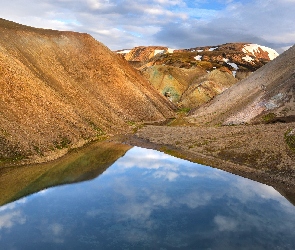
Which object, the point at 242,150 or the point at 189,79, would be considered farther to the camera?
the point at 189,79

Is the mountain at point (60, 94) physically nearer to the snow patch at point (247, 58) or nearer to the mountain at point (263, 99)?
the mountain at point (263, 99)

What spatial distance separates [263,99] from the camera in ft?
180

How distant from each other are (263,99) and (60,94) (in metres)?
32.8

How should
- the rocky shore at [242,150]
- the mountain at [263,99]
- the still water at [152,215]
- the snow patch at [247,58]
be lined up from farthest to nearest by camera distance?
the snow patch at [247,58] → the mountain at [263,99] → the rocky shore at [242,150] → the still water at [152,215]

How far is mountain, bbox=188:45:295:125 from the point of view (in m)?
49.4

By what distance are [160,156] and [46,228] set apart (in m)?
21.1

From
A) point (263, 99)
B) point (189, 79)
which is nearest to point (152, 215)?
point (263, 99)

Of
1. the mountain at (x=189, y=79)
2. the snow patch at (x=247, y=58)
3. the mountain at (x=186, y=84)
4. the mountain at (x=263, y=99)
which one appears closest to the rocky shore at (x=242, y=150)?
the mountain at (x=263, y=99)

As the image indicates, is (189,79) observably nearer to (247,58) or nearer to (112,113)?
(247,58)

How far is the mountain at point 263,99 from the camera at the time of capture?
4941 cm

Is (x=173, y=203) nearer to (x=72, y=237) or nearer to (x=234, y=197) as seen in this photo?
(x=234, y=197)

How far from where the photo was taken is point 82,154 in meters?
36.4

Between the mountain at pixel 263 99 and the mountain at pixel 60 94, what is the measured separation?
13.8 m

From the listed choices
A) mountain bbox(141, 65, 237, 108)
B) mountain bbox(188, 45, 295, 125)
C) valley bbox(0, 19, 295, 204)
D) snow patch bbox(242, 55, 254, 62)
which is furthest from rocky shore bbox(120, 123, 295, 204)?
snow patch bbox(242, 55, 254, 62)
